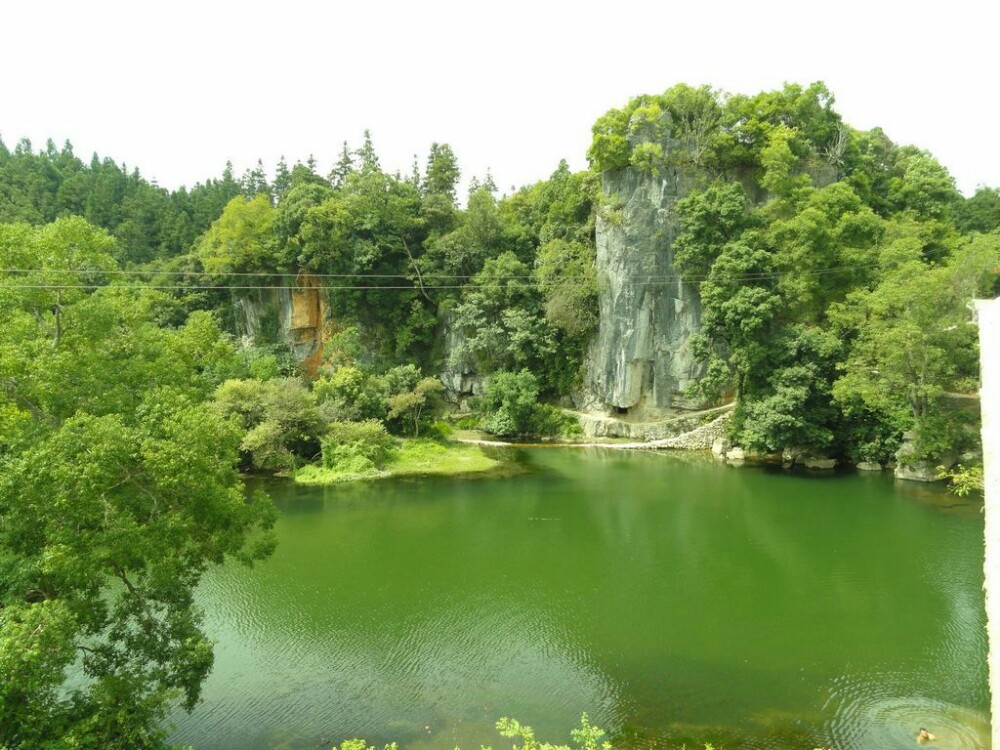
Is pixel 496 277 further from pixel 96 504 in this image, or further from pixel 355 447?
pixel 96 504

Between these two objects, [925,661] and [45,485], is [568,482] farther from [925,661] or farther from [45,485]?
[45,485]

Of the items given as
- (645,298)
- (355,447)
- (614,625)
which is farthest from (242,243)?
(614,625)

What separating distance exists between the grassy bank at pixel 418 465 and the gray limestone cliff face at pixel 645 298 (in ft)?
22.8

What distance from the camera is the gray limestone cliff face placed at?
82.2 ft

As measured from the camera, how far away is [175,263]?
33.4 meters

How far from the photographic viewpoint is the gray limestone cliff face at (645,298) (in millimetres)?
25062

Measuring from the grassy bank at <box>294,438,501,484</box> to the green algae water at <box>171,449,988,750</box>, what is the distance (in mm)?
3216

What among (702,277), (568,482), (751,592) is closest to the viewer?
(751,592)

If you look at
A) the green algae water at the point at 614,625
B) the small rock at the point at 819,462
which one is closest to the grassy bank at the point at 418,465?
the green algae water at the point at 614,625

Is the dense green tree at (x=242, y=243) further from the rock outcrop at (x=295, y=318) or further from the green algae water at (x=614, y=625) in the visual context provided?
the green algae water at (x=614, y=625)

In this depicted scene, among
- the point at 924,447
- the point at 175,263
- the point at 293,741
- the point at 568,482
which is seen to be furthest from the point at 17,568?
the point at 175,263

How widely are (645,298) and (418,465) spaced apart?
36.3ft

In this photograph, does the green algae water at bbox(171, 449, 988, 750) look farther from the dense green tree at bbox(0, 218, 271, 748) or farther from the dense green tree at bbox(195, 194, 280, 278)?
the dense green tree at bbox(195, 194, 280, 278)

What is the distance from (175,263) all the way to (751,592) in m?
31.8
